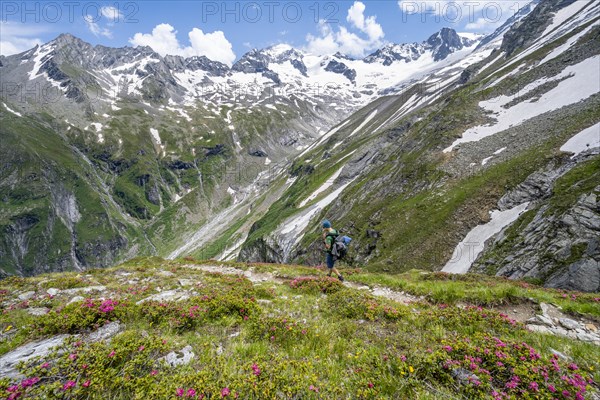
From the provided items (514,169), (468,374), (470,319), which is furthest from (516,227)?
(468,374)

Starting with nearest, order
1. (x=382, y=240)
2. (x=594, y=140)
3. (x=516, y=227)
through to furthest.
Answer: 1. (x=516, y=227)
2. (x=594, y=140)
3. (x=382, y=240)

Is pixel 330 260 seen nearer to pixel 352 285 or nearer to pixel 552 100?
pixel 352 285

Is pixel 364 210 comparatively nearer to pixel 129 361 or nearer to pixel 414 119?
pixel 129 361

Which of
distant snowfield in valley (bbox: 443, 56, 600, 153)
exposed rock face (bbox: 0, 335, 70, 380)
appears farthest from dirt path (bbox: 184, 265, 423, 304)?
distant snowfield in valley (bbox: 443, 56, 600, 153)

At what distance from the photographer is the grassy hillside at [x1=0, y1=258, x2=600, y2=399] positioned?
17.9 feet

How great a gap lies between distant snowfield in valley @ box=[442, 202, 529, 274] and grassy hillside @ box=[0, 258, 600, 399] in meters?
18.2

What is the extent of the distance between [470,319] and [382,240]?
34.2 metres

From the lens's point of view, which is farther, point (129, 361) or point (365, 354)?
point (365, 354)

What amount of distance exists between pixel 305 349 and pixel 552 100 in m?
65.1

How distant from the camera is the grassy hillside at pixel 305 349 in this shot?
5.46m

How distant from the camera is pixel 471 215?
1375 inches

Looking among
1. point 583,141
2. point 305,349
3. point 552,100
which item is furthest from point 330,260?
point 552,100

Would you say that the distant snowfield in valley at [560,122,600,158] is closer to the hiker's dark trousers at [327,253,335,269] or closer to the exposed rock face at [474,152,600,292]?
the exposed rock face at [474,152,600,292]

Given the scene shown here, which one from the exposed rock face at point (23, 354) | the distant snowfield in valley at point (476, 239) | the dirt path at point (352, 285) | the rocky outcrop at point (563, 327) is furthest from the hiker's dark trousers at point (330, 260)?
the distant snowfield in valley at point (476, 239)
